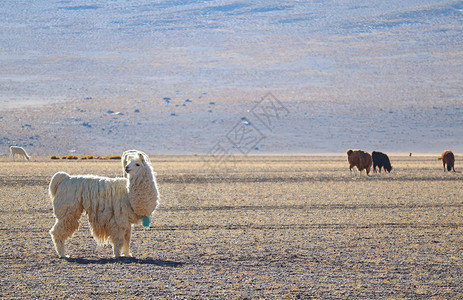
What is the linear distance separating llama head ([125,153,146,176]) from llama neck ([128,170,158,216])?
7 cm

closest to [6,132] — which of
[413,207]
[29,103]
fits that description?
[29,103]

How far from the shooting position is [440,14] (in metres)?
115

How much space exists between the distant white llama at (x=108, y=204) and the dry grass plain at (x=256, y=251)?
34cm

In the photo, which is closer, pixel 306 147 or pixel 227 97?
pixel 306 147

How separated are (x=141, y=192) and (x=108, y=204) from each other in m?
0.48

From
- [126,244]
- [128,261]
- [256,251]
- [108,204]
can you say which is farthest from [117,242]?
[256,251]

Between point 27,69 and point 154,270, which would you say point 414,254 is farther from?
point 27,69

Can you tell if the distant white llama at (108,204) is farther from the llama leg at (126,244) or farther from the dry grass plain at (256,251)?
the dry grass plain at (256,251)

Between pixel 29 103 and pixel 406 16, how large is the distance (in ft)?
208

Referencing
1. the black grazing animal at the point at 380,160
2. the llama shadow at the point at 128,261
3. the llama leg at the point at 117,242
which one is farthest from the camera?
the black grazing animal at the point at 380,160

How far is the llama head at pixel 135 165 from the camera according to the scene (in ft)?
29.2

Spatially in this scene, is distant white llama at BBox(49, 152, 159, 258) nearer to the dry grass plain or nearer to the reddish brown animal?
the dry grass plain

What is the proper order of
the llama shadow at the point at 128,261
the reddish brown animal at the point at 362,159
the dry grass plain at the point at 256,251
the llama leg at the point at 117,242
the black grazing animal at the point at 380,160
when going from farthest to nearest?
the black grazing animal at the point at 380,160 → the reddish brown animal at the point at 362,159 → the llama leg at the point at 117,242 → the llama shadow at the point at 128,261 → the dry grass plain at the point at 256,251

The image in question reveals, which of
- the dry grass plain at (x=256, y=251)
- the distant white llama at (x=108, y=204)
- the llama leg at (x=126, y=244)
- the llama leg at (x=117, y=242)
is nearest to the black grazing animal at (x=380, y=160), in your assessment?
the dry grass plain at (x=256, y=251)
